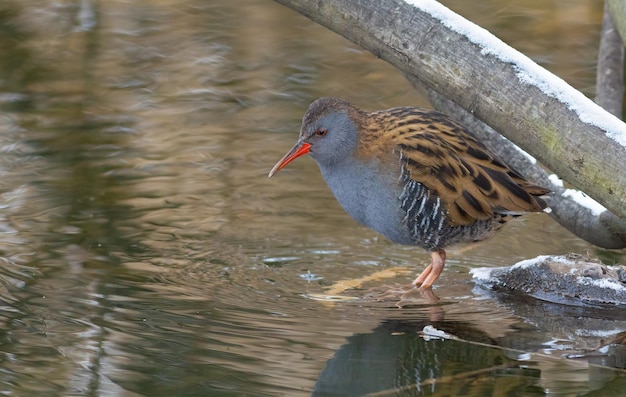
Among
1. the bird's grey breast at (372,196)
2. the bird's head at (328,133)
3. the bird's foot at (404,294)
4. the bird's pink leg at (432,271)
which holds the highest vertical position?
the bird's head at (328,133)

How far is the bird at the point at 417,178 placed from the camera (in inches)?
199

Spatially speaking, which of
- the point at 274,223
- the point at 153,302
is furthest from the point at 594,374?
the point at 274,223

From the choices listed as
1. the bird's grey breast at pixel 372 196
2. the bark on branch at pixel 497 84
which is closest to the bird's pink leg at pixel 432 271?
the bird's grey breast at pixel 372 196

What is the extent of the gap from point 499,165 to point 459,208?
31cm

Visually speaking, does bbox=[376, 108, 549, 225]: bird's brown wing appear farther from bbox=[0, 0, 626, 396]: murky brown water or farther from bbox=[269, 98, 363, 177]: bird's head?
bbox=[0, 0, 626, 396]: murky brown water

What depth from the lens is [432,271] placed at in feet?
17.1

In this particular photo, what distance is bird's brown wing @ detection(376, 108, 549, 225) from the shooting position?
16.6ft

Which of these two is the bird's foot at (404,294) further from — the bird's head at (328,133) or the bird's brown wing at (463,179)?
the bird's head at (328,133)

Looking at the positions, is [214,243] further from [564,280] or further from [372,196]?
[564,280]

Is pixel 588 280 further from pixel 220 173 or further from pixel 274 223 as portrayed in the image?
pixel 220 173

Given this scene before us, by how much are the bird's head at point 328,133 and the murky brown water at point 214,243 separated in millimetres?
567

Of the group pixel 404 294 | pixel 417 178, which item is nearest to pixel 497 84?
pixel 417 178

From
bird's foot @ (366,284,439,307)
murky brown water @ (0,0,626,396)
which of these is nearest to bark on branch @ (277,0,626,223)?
murky brown water @ (0,0,626,396)

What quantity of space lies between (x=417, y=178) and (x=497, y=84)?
1216mm
